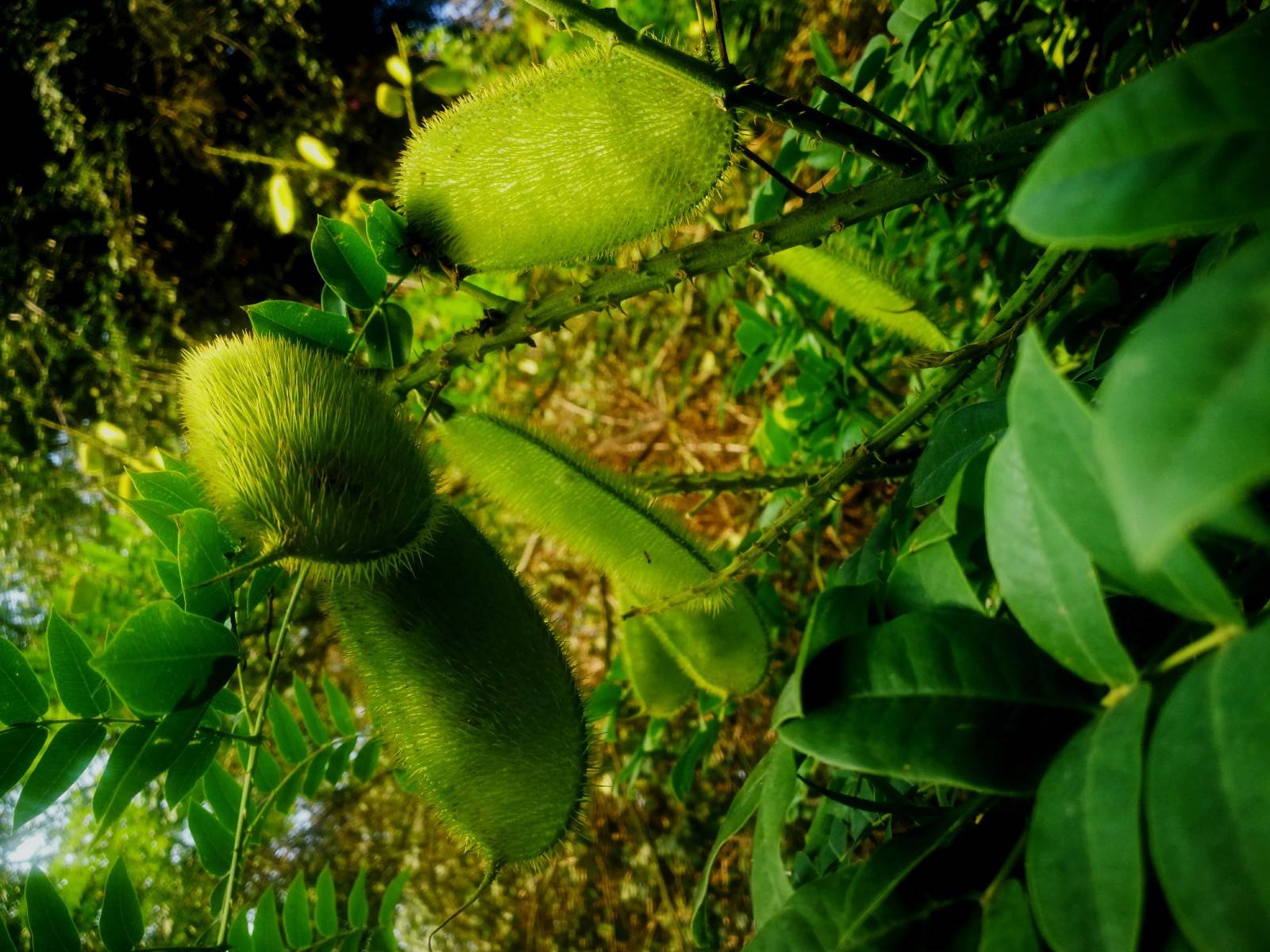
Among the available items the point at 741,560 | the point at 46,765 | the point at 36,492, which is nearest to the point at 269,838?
the point at 36,492

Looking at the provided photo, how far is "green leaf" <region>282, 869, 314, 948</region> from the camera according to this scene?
0.89 m

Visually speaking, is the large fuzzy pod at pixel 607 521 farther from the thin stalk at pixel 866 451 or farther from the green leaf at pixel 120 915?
the green leaf at pixel 120 915

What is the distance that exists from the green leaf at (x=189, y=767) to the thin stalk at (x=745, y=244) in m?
→ 0.36

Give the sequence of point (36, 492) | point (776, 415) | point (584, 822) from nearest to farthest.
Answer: point (584, 822) → point (776, 415) → point (36, 492)

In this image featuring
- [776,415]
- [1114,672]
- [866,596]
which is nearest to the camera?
[1114,672]

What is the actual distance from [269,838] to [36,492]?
150 cm

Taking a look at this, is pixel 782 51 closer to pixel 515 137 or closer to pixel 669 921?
pixel 515 137

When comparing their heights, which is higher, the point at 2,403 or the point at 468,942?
the point at 2,403

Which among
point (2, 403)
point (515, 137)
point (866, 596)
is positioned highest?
point (515, 137)

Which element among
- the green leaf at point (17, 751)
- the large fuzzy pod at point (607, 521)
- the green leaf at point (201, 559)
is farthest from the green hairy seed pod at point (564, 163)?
the green leaf at point (17, 751)

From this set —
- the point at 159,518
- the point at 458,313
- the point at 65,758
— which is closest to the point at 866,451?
the point at 159,518

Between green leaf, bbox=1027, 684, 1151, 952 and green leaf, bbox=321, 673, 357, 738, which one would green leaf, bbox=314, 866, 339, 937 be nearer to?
green leaf, bbox=321, 673, 357, 738

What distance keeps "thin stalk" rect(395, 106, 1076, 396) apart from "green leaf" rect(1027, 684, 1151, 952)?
484 millimetres

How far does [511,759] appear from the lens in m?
0.76
